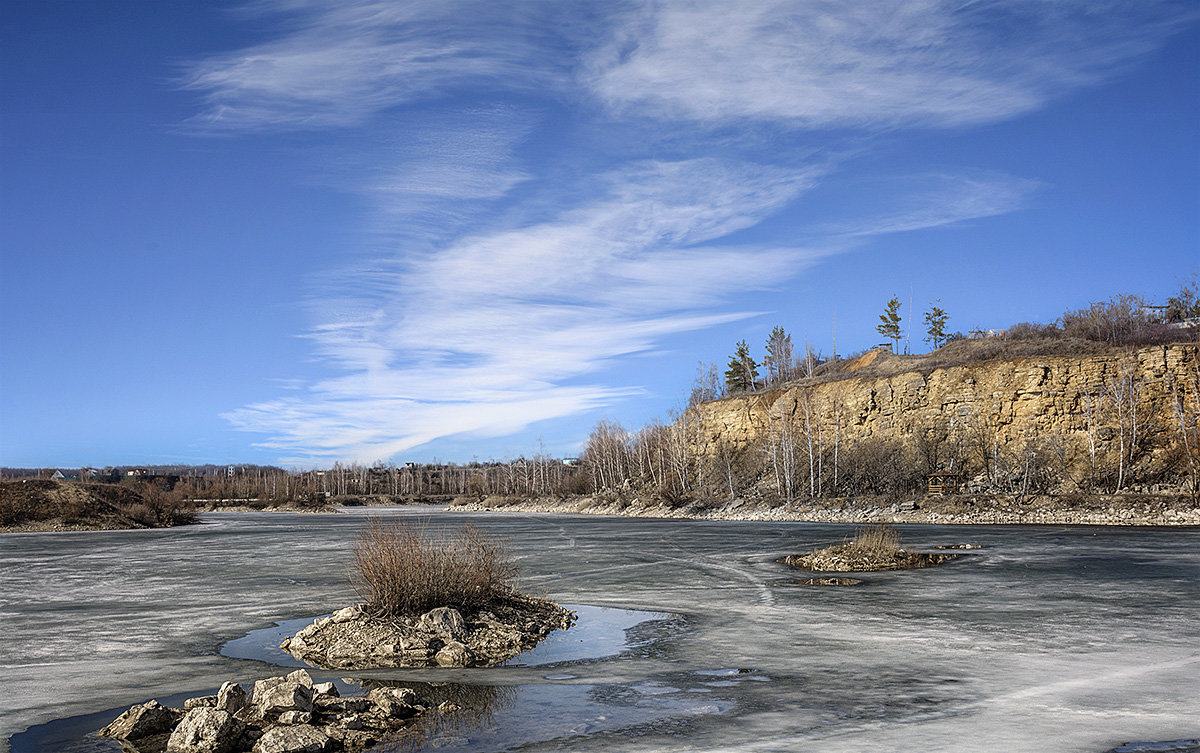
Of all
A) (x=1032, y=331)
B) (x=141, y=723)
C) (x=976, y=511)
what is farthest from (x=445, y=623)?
(x=1032, y=331)

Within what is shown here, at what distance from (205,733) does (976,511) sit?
43.0 meters

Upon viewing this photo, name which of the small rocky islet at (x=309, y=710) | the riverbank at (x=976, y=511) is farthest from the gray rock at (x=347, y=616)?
the riverbank at (x=976, y=511)

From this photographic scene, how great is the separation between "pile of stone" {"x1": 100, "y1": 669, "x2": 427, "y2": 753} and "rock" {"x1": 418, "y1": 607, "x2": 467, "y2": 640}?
10.1 feet

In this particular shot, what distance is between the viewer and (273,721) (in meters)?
7.66

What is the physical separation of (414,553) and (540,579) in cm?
752

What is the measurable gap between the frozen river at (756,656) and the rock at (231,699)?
0.98 m

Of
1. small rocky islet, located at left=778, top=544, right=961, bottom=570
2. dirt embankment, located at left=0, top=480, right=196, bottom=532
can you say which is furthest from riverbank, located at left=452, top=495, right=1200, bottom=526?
dirt embankment, located at left=0, top=480, right=196, bottom=532

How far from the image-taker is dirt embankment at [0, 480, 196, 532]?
5059 centimetres

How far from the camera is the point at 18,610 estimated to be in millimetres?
15695

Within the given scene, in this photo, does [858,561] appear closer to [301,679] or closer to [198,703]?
[301,679]

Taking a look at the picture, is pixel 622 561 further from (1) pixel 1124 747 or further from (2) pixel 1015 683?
(1) pixel 1124 747

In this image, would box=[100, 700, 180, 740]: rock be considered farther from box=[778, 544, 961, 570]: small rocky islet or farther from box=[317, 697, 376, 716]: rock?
box=[778, 544, 961, 570]: small rocky islet

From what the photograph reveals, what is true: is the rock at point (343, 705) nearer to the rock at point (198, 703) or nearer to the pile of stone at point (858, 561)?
the rock at point (198, 703)

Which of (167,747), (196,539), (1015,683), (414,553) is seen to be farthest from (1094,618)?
(196,539)
